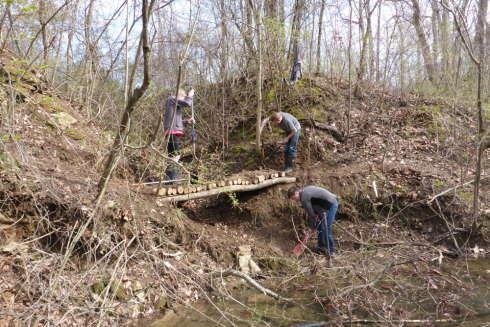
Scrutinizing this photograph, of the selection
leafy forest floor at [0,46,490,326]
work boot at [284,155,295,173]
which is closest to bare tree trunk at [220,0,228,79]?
leafy forest floor at [0,46,490,326]

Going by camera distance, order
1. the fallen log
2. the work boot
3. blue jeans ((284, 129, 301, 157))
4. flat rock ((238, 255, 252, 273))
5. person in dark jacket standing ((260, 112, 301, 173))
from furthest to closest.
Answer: the work boot, blue jeans ((284, 129, 301, 157)), person in dark jacket standing ((260, 112, 301, 173)), the fallen log, flat rock ((238, 255, 252, 273))

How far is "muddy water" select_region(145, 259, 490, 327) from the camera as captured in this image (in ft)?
13.2

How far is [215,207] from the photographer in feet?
24.6

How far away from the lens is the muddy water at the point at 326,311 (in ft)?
13.2

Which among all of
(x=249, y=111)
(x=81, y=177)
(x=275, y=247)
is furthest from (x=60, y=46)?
(x=275, y=247)

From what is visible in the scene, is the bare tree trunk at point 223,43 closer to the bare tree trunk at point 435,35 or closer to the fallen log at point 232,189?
the fallen log at point 232,189

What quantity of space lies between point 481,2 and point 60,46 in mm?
13615

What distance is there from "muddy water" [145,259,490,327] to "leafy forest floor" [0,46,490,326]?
20 cm

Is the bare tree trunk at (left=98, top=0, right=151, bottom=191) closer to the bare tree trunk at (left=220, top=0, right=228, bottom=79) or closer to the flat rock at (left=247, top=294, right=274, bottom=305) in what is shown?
the flat rock at (left=247, top=294, right=274, bottom=305)

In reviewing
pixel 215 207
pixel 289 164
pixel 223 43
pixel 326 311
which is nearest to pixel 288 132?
pixel 289 164

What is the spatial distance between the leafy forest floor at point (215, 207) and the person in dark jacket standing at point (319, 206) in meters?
0.34

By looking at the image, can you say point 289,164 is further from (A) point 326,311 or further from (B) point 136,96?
(B) point 136,96

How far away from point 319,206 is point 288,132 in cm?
231

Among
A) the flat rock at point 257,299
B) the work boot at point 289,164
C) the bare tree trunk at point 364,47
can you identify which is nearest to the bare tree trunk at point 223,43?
the work boot at point 289,164
